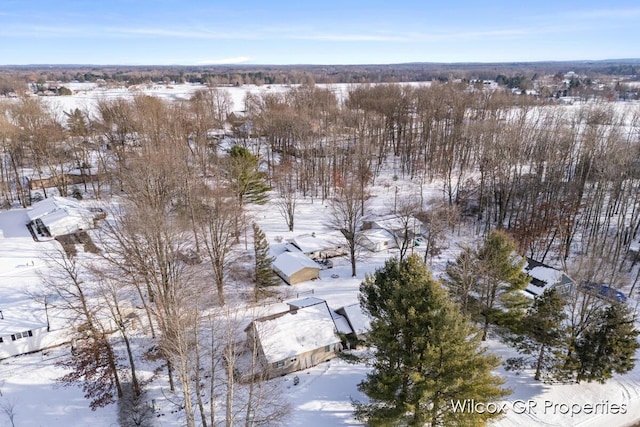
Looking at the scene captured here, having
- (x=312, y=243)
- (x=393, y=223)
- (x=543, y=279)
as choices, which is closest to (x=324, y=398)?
(x=312, y=243)

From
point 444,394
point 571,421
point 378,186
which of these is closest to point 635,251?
point 571,421

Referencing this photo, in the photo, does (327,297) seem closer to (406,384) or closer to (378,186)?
(406,384)

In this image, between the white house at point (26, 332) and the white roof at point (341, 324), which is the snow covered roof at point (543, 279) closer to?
the white roof at point (341, 324)

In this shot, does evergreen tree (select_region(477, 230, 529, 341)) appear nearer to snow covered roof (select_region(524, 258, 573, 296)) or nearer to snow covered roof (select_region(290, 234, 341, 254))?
snow covered roof (select_region(524, 258, 573, 296))

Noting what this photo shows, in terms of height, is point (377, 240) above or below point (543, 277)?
above

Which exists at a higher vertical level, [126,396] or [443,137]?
[443,137]

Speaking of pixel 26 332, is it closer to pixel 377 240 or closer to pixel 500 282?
pixel 377 240
